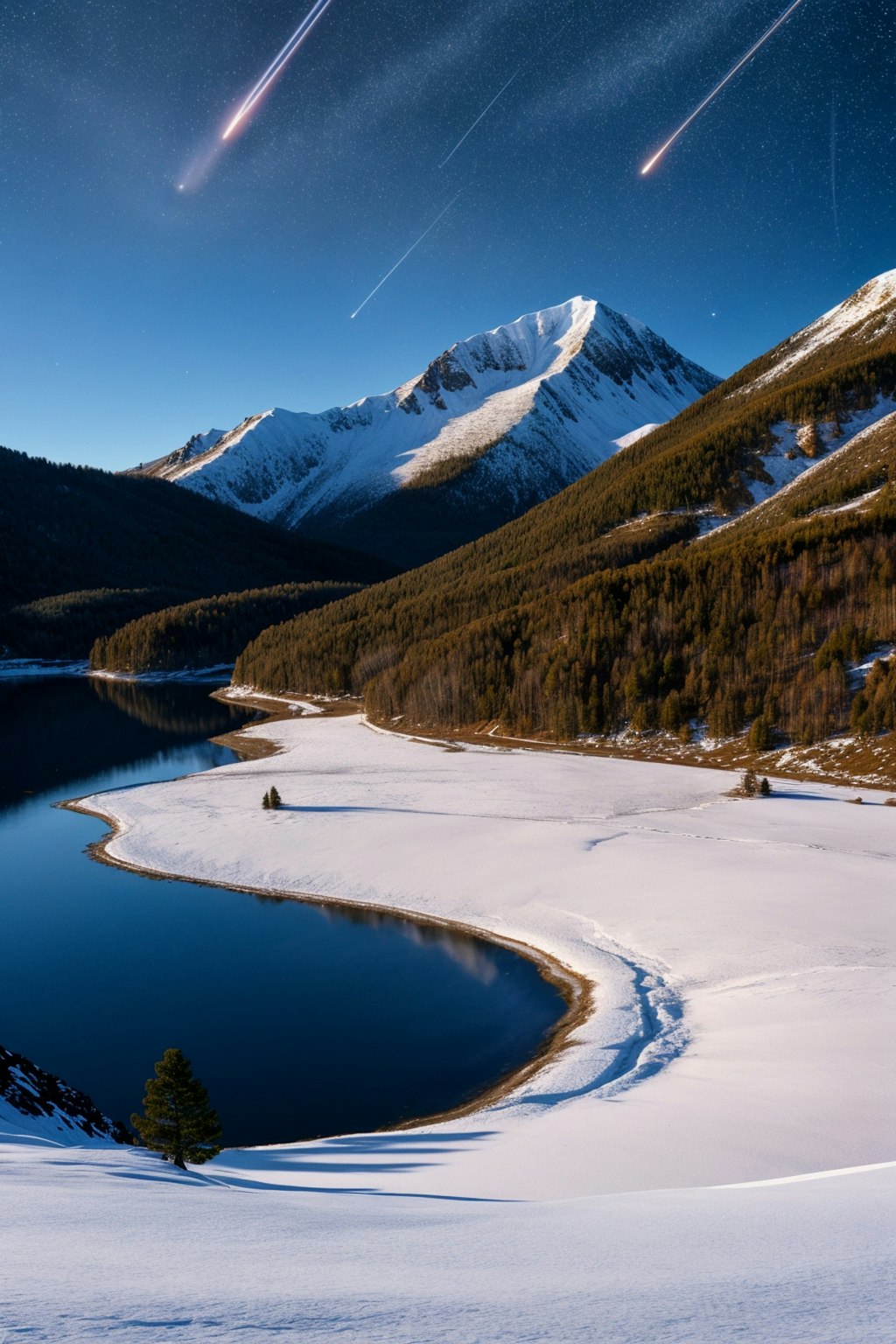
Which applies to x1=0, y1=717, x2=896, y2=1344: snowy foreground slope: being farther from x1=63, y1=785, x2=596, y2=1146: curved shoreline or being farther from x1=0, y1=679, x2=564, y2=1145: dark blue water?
x1=0, y1=679, x2=564, y2=1145: dark blue water

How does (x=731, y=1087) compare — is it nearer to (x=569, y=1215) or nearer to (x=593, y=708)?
(x=569, y=1215)

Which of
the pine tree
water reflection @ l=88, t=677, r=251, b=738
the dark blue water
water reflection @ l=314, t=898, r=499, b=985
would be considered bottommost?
the dark blue water

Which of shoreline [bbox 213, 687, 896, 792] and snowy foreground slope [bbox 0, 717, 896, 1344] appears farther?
shoreline [bbox 213, 687, 896, 792]

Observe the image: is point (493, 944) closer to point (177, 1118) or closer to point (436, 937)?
point (436, 937)

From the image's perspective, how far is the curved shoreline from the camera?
2228 centimetres

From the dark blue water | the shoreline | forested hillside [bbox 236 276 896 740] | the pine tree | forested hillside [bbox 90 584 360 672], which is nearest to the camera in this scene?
the pine tree

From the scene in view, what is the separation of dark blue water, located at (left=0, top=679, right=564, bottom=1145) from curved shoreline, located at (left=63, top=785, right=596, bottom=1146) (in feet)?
1.35

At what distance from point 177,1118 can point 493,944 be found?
63.8 ft

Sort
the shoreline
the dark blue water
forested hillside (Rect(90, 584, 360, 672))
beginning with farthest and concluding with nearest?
1. forested hillside (Rect(90, 584, 360, 672))
2. the shoreline
3. the dark blue water

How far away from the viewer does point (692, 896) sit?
34.8m

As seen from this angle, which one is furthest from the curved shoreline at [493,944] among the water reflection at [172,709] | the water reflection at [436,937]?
the water reflection at [172,709]

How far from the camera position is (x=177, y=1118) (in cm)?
1609

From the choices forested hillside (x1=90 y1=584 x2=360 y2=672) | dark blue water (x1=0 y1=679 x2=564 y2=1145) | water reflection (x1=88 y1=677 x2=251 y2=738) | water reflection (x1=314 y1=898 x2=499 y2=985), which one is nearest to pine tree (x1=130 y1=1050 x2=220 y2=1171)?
dark blue water (x1=0 y1=679 x2=564 y2=1145)

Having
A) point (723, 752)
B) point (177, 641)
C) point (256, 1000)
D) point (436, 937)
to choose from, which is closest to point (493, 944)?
point (436, 937)
